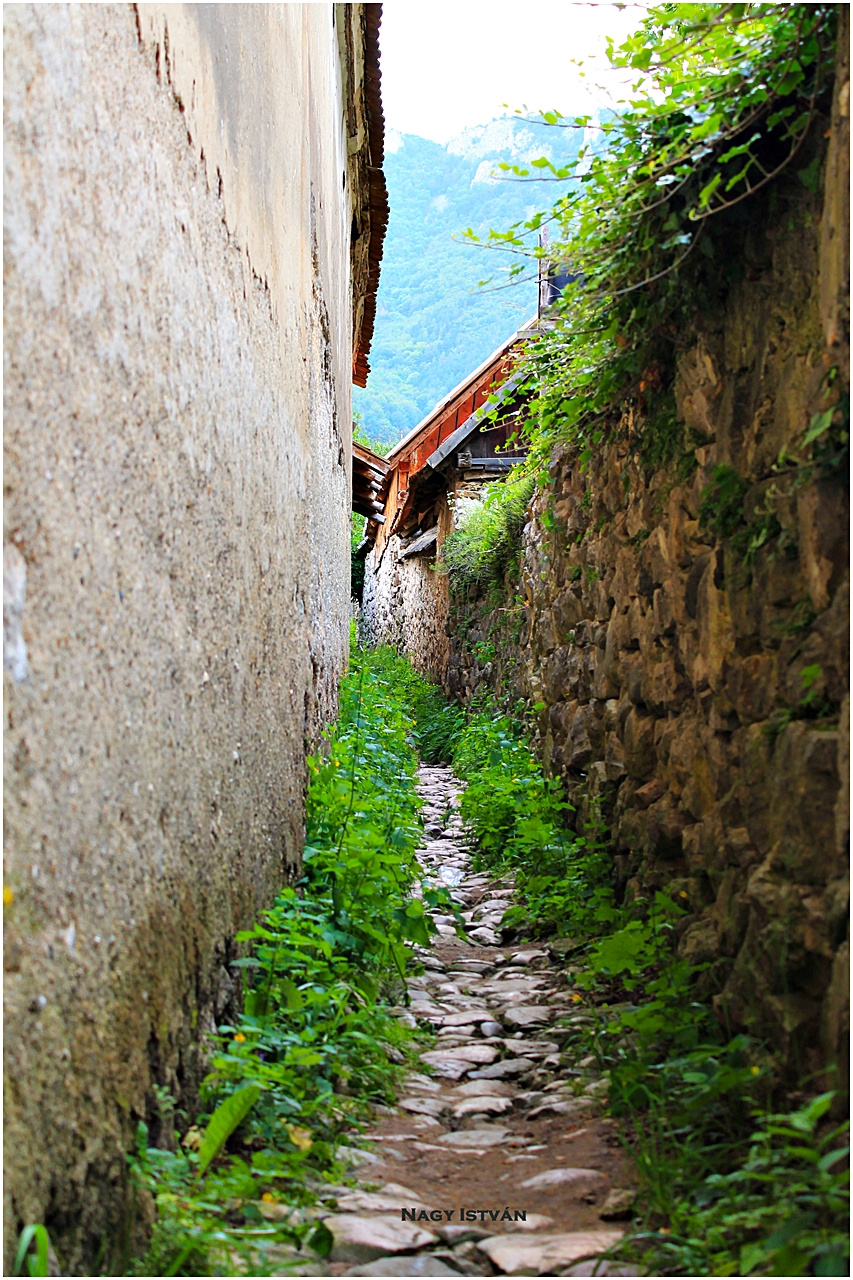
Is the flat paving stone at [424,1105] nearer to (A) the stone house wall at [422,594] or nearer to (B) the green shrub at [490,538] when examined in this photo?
(B) the green shrub at [490,538]

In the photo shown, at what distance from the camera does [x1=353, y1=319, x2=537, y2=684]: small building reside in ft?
37.4

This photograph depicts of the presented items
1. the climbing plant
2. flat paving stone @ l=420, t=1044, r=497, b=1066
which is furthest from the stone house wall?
flat paving stone @ l=420, t=1044, r=497, b=1066

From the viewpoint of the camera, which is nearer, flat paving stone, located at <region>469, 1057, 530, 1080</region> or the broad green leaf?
the broad green leaf

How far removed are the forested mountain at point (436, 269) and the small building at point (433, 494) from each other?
35346mm

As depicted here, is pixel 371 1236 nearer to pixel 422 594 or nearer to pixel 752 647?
pixel 752 647

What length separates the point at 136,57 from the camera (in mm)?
1598

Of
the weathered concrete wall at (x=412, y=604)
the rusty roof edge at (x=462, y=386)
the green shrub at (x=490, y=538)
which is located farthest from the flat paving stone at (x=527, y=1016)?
the rusty roof edge at (x=462, y=386)

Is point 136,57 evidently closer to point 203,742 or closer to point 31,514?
point 31,514

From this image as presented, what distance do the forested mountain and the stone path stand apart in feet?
162

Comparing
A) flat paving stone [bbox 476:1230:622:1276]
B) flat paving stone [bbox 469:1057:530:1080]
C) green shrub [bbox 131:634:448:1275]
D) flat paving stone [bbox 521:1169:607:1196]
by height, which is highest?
green shrub [bbox 131:634:448:1275]

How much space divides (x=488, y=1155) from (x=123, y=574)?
1.70 meters

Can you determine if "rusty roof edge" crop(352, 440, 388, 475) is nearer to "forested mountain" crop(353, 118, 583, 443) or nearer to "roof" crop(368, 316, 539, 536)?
"roof" crop(368, 316, 539, 536)

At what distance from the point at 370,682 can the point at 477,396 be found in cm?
546

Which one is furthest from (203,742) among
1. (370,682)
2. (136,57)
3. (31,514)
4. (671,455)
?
(370,682)
